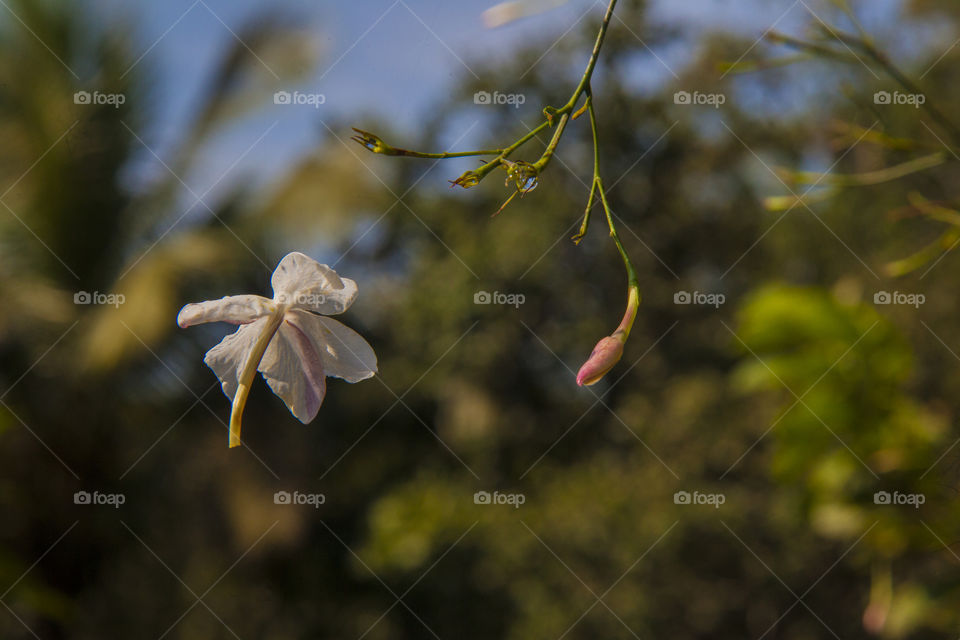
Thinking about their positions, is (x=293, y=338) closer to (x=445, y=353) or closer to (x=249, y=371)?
(x=249, y=371)

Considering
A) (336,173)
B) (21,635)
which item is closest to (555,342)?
(336,173)

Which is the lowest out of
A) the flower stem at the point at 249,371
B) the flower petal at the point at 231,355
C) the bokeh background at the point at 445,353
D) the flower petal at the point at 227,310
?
the bokeh background at the point at 445,353

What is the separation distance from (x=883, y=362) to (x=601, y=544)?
4.00 metres

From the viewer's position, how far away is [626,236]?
655 centimetres

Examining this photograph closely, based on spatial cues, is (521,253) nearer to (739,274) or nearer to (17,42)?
(739,274)

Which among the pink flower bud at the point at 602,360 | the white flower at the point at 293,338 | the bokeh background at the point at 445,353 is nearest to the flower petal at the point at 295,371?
the white flower at the point at 293,338

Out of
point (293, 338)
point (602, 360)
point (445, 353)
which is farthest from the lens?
point (445, 353)

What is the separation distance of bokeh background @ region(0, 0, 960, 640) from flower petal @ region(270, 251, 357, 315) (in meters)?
3.75

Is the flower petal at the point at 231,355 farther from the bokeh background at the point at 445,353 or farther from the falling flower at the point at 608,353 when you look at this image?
the bokeh background at the point at 445,353

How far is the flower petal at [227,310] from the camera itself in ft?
2.01

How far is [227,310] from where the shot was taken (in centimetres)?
61

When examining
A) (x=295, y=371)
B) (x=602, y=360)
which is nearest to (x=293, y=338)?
(x=295, y=371)

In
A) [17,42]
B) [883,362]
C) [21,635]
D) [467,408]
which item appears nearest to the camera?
[883,362]

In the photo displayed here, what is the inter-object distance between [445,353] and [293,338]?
6.10 meters
